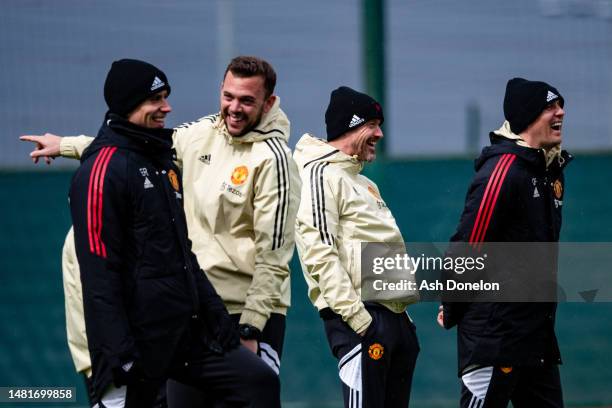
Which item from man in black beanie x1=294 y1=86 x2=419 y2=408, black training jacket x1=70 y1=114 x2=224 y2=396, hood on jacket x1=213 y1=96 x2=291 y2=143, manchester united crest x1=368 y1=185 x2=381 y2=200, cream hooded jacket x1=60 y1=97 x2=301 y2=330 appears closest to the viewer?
black training jacket x1=70 y1=114 x2=224 y2=396

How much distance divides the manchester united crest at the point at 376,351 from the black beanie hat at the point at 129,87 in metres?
1.61

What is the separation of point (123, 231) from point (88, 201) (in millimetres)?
169

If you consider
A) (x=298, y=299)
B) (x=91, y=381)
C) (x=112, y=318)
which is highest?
(x=112, y=318)

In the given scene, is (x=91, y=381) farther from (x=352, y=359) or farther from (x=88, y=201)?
(x=352, y=359)

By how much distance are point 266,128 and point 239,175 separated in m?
0.27

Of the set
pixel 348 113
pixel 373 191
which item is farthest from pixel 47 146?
pixel 373 191

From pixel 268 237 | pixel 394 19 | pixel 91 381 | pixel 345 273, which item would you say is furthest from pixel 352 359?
pixel 394 19

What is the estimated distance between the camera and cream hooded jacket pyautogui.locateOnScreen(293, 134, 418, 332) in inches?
215

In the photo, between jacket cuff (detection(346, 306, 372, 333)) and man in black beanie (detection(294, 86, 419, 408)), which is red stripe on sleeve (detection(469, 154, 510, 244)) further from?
jacket cuff (detection(346, 306, 372, 333))

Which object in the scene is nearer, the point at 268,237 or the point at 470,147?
the point at 268,237

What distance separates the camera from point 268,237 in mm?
5254

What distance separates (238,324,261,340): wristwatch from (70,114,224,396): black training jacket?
1.63ft

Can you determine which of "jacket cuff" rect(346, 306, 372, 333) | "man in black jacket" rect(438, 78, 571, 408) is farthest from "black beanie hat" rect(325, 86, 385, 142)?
"jacket cuff" rect(346, 306, 372, 333)

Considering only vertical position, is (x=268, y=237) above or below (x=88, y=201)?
below
